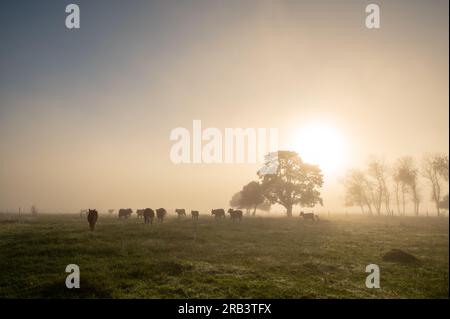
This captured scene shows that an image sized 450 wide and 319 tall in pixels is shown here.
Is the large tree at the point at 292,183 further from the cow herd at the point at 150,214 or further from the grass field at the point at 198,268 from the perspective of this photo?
the grass field at the point at 198,268

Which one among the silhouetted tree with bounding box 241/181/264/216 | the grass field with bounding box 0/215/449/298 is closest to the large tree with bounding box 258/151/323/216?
the silhouetted tree with bounding box 241/181/264/216

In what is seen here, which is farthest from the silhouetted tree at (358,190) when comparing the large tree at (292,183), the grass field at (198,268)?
the grass field at (198,268)

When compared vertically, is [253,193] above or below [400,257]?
above

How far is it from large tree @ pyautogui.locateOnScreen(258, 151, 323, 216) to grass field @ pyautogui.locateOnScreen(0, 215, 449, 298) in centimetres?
4240

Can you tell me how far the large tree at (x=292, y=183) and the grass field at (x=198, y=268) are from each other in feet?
139

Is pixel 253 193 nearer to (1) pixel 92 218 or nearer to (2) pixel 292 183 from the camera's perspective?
(2) pixel 292 183

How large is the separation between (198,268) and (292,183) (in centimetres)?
5770

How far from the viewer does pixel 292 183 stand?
7412 centimetres

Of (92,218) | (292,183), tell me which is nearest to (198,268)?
(92,218)

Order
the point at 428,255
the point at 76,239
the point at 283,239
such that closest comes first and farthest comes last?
the point at 76,239, the point at 428,255, the point at 283,239
